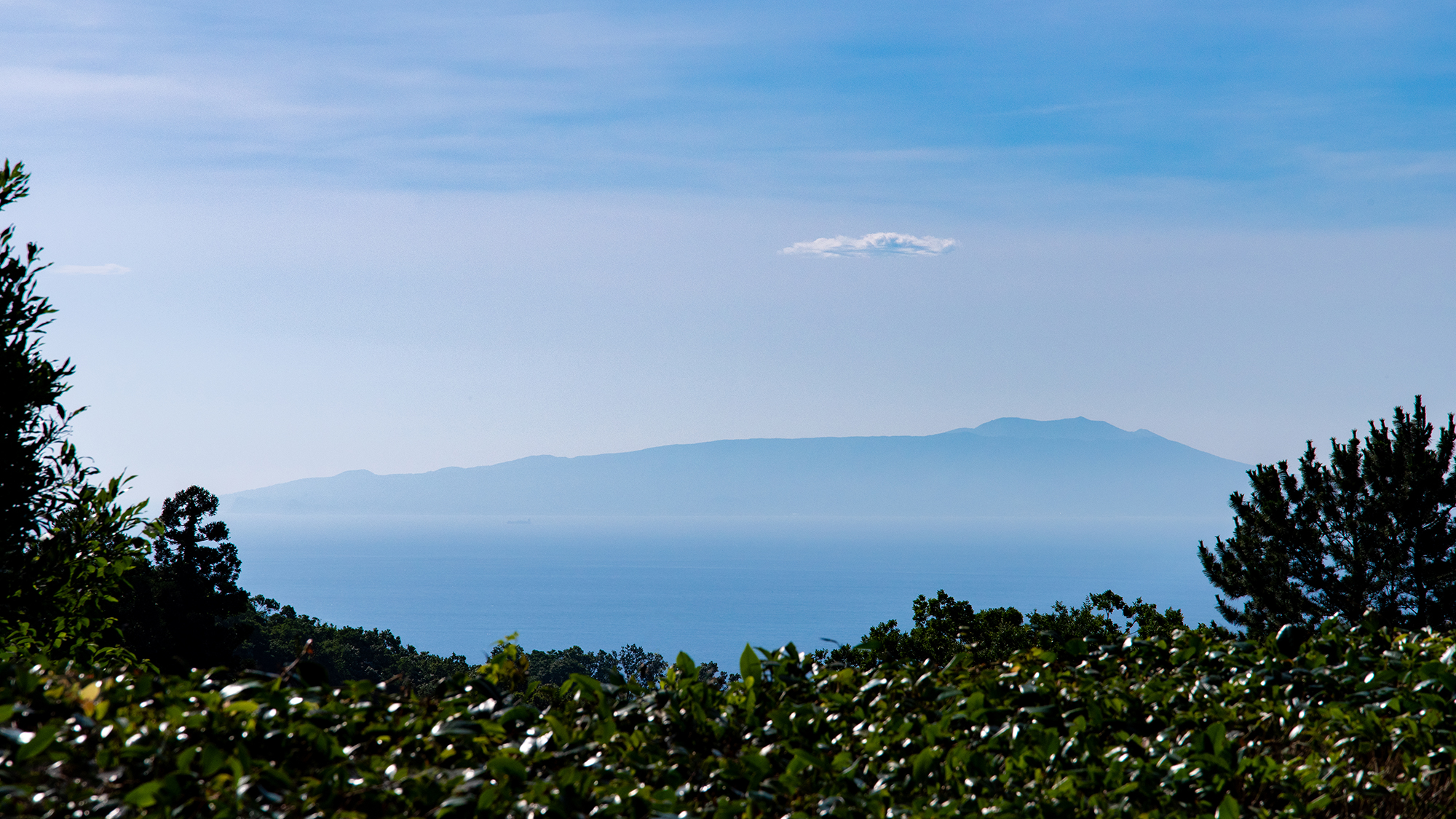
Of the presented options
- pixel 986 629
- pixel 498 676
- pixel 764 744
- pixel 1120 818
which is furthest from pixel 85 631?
pixel 986 629

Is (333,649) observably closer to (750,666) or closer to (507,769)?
(750,666)

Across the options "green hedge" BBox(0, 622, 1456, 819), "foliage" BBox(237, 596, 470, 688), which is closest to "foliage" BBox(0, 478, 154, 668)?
"green hedge" BBox(0, 622, 1456, 819)

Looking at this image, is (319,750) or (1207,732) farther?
(1207,732)

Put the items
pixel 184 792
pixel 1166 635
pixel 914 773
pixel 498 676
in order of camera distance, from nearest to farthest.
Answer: pixel 184 792, pixel 914 773, pixel 498 676, pixel 1166 635

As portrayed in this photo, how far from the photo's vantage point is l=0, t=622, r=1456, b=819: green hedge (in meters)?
3.39

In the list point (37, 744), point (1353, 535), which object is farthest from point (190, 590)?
point (1353, 535)

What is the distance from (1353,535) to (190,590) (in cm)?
4271

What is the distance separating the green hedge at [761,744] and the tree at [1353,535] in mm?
34518

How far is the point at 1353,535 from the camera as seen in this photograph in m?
36.5

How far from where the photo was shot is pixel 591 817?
3.39 m

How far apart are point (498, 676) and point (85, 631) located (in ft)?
36.9

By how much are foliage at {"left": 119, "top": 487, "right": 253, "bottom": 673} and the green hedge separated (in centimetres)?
3657

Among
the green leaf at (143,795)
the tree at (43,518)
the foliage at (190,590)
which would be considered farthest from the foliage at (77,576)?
the foliage at (190,590)

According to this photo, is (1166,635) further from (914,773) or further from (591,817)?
(591,817)
